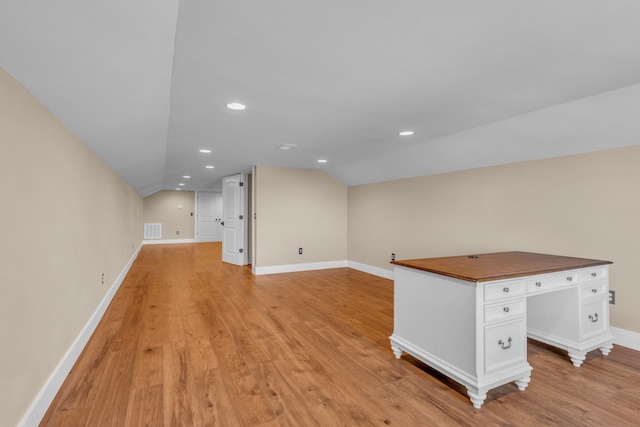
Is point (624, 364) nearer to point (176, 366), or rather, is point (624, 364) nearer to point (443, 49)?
point (443, 49)

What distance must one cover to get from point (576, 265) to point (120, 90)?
3.31 meters

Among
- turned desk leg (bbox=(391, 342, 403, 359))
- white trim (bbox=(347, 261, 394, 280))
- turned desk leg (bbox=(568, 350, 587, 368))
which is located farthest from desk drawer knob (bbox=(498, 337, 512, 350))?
white trim (bbox=(347, 261, 394, 280))

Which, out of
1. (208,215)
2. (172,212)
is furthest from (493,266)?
(172,212)

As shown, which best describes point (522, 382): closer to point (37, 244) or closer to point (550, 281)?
point (550, 281)

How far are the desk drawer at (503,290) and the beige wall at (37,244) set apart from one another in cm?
244

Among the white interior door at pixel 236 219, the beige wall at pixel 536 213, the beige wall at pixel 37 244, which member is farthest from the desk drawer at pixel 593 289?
the white interior door at pixel 236 219

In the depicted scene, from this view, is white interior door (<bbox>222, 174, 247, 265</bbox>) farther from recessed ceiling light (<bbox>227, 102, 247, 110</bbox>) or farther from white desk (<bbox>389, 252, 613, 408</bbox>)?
white desk (<bbox>389, 252, 613, 408</bbox>)

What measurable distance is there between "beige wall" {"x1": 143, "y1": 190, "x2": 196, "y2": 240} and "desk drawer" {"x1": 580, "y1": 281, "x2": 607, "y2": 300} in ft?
36.3

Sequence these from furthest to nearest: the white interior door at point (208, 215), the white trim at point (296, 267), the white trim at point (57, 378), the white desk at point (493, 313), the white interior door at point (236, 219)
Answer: the white interior door at point (208, 215) → the white interior door at point (236, 219) → the white trim at point (296, 267) → the white desk at point (493, 313) → the white trim at point (57, 378)

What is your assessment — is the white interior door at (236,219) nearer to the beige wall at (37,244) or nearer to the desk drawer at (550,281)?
the beige wall at (37,244)

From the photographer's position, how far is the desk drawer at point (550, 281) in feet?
6.72

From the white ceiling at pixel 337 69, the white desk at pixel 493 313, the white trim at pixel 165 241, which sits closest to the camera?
the white ceiling at pixel 337 69

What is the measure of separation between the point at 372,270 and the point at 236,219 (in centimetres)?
295

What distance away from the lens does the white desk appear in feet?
5.99
